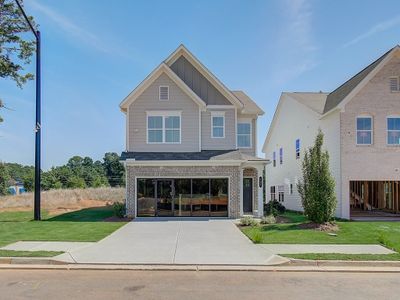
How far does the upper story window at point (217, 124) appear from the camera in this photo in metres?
22.6

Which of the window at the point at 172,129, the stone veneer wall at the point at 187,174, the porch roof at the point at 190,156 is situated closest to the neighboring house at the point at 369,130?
the porch roof at the point at 190,156

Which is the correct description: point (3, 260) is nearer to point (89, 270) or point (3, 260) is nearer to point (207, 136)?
point (89, 270)

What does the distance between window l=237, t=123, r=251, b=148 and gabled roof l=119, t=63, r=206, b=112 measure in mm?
3381

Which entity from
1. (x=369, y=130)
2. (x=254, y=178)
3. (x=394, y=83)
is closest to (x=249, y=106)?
(x=254, y=178)

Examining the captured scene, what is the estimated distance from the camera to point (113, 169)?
312ft

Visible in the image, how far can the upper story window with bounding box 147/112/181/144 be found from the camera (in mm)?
22016

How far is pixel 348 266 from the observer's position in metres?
9.28

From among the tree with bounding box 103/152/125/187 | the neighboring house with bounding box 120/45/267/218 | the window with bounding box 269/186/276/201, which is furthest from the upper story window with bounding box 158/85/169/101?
the tree with bounding box 103/152/125/187

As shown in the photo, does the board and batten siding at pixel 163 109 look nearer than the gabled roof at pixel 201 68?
Yes

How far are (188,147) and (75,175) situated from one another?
2669 inches

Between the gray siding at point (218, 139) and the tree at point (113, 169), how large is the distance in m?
64.4

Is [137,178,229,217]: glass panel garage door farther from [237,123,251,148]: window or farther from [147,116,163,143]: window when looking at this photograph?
[237,123,251,148]: window

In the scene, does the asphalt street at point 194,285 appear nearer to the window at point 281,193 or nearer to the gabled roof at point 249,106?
the gabled roof at point 249,106

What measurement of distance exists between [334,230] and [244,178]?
8137mm
